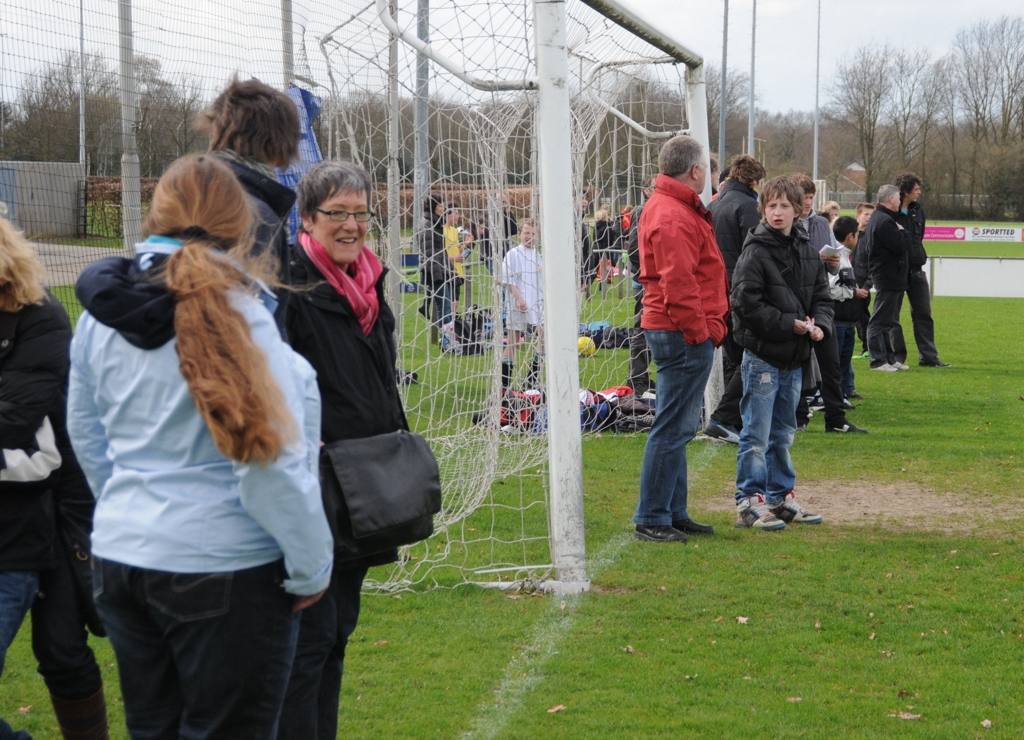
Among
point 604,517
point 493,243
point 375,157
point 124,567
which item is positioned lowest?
point 604,517

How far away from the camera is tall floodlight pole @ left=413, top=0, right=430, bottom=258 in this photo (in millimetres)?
4988

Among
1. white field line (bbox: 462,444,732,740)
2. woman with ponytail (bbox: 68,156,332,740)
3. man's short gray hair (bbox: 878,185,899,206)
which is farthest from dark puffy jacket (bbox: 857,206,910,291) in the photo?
woman with ponytail (bbox: 68,156,332,740)

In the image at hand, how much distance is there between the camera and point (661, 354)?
19.1 ft

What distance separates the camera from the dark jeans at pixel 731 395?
344 inches

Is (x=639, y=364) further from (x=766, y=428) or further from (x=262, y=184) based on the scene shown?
(x=262, y=184)

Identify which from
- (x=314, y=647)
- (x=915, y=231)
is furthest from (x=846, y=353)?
(x=314, y=647)

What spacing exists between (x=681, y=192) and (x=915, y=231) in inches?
308

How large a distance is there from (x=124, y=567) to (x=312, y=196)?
4.13 ft

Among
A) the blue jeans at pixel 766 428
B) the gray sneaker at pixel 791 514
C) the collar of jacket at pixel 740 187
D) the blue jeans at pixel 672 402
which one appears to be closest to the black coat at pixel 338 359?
the blue jeans at pixel 672 402

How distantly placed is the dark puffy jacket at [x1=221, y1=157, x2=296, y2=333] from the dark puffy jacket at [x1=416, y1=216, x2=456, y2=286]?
258cm

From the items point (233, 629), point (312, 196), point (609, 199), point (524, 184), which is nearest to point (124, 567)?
point (233, 629)

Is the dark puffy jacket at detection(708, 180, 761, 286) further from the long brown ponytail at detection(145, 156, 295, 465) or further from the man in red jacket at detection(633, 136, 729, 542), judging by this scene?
the long brown ponytail at detection(145, 156, 295, 465)

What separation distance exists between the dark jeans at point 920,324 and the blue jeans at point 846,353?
2.34 metres

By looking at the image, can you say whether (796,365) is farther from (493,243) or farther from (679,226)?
(493,243)
